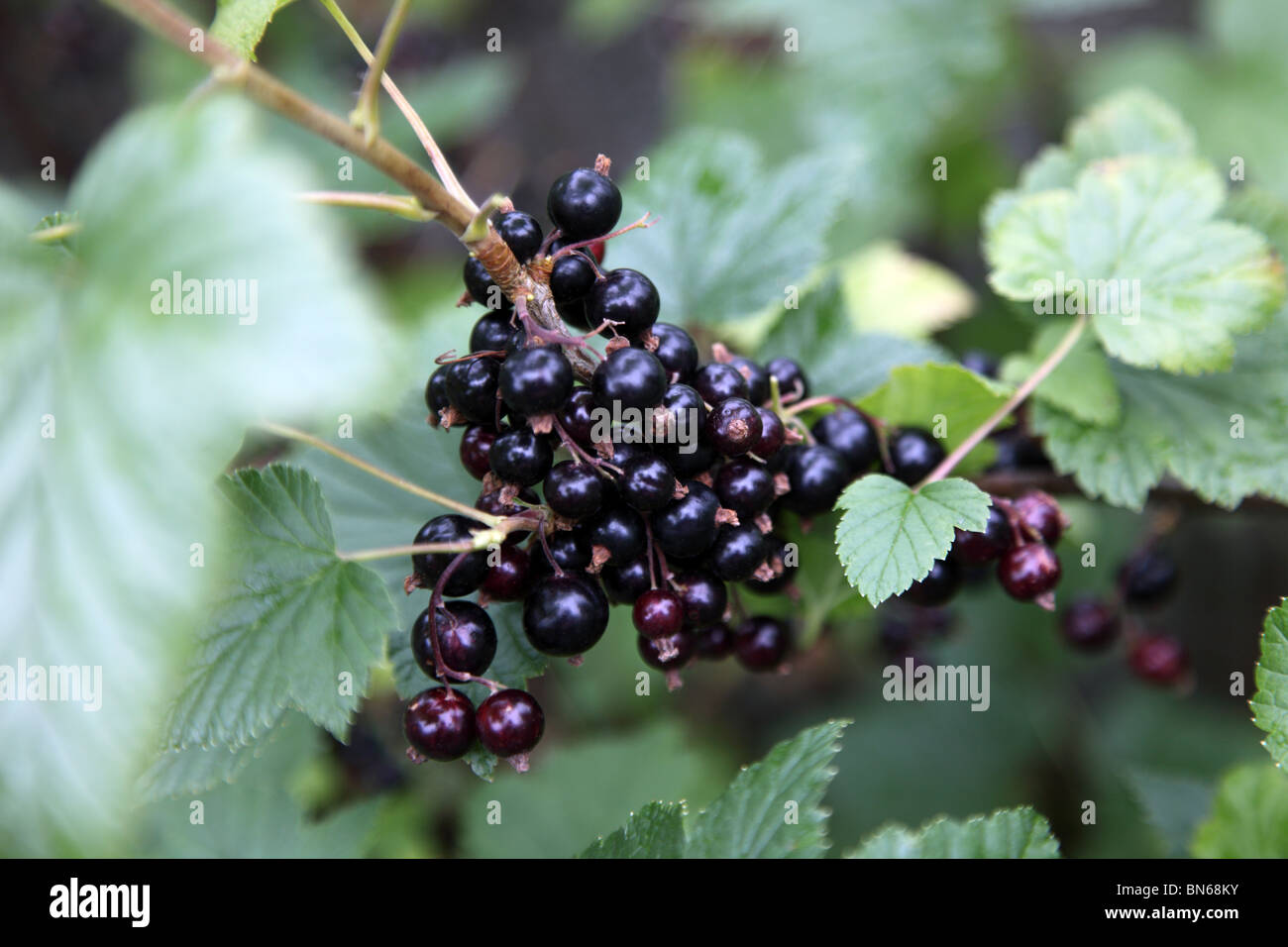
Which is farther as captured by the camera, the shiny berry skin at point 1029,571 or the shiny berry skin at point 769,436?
the shiny berry skin at point 1029,571

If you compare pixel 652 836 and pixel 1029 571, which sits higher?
pixel 1029 571

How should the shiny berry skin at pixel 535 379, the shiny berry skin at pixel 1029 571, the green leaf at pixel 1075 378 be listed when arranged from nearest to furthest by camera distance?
the shiny berry skin at pixel 535 379
the shiny berry skin at pixel 1029 571
the green leaf at pixel 1075 378

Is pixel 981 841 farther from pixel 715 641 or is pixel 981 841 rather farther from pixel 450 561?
pixel 450 561

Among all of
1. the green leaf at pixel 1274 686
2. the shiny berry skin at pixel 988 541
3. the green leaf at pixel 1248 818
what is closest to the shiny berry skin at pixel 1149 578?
the green leaf at pixel 1248 818

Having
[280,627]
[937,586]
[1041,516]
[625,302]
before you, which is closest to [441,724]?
[280,627]

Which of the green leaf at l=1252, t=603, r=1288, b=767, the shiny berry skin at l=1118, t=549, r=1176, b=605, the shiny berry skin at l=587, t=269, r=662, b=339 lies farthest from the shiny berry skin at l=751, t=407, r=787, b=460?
the shiny berry skin at l=1118, t=549, r=1176, b=605

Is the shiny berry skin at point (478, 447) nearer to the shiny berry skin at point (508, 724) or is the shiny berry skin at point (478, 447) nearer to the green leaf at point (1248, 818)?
the shiny berry skin at point (508, 724)
